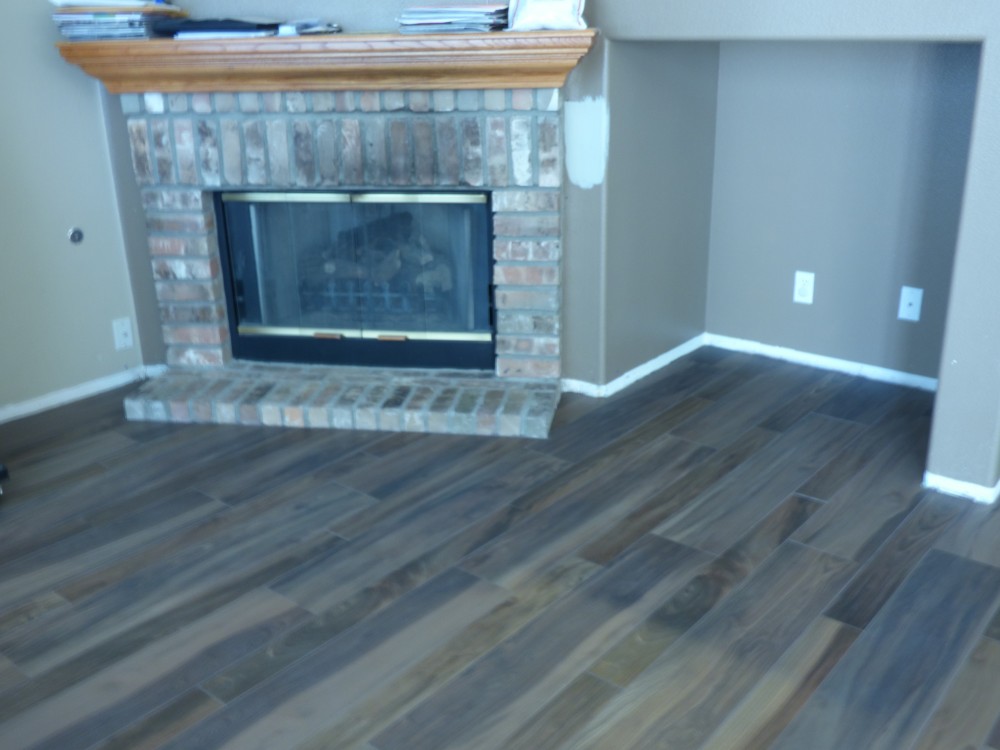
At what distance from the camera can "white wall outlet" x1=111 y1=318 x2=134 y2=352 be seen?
3.14 metres

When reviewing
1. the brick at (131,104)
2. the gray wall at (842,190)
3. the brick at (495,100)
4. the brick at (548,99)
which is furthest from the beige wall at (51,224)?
the gray wall at (842,190)

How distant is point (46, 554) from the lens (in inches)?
86.2

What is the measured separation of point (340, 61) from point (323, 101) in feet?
0.64

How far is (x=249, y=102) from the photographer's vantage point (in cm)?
281

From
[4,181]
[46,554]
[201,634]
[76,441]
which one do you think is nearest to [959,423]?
[201,634]

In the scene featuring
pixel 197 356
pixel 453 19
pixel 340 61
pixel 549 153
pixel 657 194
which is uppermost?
pixel 453 19

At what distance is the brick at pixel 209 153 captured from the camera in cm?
286

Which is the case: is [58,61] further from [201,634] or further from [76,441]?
[201,634]

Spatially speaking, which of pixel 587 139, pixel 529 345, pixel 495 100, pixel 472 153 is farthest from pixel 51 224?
pixel 587 139

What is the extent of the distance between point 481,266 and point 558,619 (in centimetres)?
136

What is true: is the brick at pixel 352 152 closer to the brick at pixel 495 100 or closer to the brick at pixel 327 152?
the brick at pixel 327 152

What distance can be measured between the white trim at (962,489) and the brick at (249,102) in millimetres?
2182

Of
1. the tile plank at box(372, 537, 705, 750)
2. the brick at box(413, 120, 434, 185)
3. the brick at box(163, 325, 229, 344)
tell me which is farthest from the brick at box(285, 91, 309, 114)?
the tile plank at box(372, 537, 705, 750)

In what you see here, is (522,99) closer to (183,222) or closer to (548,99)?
(548,99)
